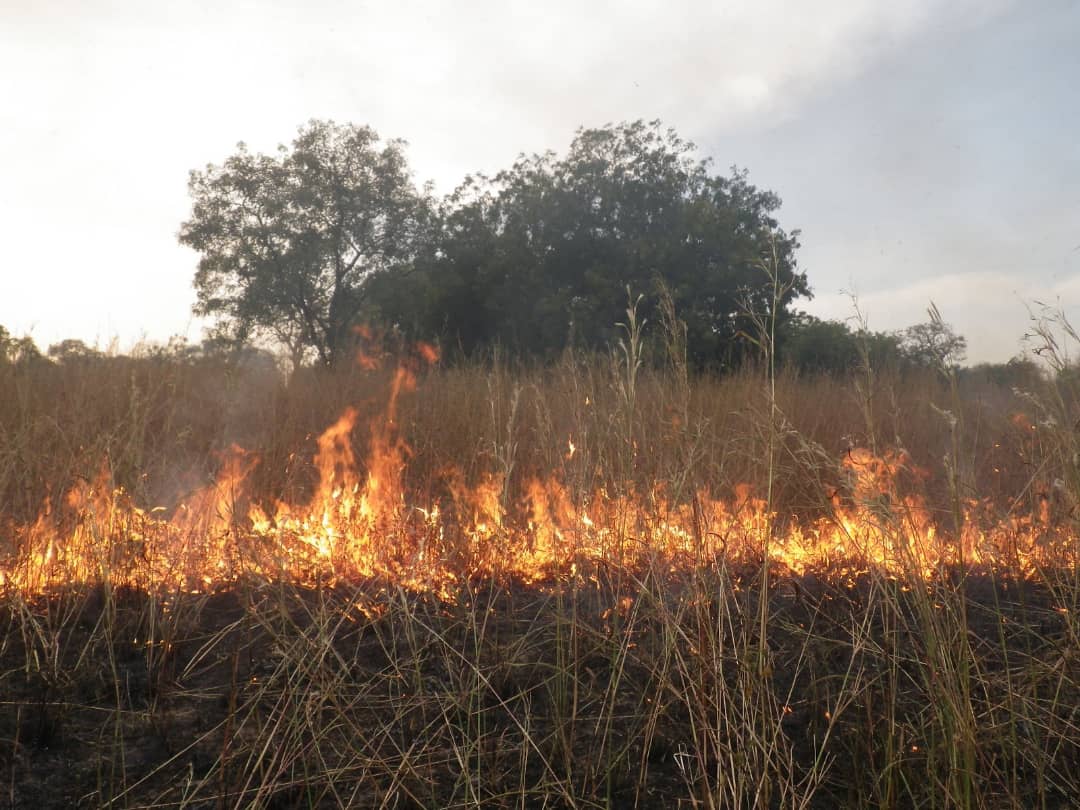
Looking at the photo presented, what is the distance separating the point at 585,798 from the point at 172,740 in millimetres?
1167

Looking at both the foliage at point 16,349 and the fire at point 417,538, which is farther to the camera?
the foliage at point 16,349

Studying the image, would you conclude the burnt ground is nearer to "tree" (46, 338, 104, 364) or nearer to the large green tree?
"tree" (46, 338, 104, 364)

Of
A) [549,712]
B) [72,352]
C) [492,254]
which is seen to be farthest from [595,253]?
[549,712]

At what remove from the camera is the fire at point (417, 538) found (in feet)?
9.57

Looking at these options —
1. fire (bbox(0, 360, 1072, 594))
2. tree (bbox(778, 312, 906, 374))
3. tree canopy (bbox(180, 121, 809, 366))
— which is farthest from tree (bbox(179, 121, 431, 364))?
fire (bbox(0, 360, 1072, 594))

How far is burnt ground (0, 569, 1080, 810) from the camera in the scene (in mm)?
1881

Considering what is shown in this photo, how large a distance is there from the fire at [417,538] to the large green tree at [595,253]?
12411 millimetres

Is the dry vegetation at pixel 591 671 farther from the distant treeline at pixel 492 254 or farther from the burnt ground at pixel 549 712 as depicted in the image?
the distant treeline at pixel 492 254

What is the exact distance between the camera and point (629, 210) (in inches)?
726

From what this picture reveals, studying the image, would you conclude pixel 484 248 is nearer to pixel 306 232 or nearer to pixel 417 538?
pixel 306 232

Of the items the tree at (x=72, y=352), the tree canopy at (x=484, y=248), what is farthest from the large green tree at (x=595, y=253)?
the tree at (x=72, y=352)

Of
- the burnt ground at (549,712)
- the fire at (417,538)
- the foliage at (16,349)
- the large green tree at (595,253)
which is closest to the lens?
the burnt ground at (549,712)

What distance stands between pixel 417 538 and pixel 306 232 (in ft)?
61.0

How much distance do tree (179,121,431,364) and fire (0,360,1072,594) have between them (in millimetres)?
16981
